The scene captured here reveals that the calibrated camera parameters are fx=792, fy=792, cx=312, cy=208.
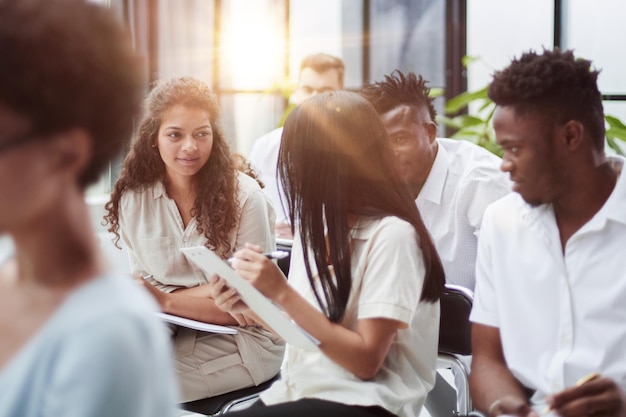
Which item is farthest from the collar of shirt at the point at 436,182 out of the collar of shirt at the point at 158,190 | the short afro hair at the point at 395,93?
the collar of shirt at the point at 158,190

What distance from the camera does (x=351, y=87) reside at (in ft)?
19.2

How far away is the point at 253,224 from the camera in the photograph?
216 cm

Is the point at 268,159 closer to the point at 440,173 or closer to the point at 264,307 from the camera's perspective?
the point at 440,173

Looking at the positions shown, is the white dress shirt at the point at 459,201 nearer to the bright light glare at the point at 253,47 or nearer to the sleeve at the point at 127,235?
the sleeve at the point at 127,235

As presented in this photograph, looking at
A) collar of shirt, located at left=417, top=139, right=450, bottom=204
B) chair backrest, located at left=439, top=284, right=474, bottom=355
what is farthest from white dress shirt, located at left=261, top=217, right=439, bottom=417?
collar of shirt, located at left=417, top=139, right=450, bottom=204

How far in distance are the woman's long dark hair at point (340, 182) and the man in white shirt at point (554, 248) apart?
17 cm

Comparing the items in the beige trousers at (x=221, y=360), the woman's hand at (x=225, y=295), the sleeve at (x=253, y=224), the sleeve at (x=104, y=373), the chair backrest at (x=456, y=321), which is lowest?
the beige trousers at (x=221, y=360)

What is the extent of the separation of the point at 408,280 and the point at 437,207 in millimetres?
1129

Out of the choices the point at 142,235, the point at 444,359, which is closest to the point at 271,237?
the point at 142,235

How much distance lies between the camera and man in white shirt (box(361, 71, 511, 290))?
2.39 meters

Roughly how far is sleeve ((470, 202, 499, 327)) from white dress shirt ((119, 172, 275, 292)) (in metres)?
0.73

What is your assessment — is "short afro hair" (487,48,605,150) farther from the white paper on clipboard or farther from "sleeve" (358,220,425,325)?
the white paper on clipboard

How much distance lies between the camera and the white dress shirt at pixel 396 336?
55.6 inches

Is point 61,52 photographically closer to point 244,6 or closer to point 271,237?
point 271,237
